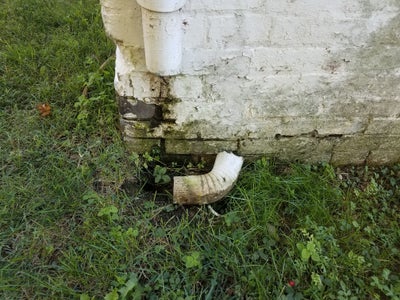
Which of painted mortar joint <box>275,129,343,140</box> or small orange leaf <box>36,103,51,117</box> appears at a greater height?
painted mortar joint <box>275,129,343,140</box>

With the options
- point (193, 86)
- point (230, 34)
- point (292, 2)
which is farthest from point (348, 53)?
point (193, 86)

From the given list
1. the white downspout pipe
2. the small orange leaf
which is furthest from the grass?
the white downspout pipe

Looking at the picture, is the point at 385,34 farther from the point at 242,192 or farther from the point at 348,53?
the point at 242,192

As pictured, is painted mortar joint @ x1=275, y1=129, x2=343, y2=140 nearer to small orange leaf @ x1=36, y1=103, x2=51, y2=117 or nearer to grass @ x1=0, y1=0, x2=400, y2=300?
grass @ x1=0, y1=0, x2=400, y2=300

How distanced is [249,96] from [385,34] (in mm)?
758

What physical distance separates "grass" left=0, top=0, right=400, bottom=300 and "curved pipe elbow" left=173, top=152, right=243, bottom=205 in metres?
0.07

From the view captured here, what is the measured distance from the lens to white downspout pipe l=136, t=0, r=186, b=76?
164 centimetres

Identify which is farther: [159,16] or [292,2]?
[292,2]

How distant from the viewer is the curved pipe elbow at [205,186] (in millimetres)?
2121

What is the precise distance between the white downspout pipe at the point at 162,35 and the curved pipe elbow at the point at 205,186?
0.61 meters

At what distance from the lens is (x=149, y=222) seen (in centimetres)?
205

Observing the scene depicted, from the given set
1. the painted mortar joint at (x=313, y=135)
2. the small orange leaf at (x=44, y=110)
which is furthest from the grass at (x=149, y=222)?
the painted mortar joint at (x=313, y=135)

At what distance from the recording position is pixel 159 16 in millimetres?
1673

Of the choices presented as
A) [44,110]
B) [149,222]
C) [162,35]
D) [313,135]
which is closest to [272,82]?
[313,135]
